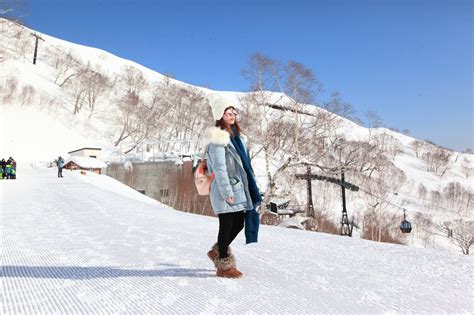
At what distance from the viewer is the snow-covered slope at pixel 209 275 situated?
210cm

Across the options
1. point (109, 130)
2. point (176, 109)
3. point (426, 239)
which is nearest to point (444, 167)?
point (426, 239)

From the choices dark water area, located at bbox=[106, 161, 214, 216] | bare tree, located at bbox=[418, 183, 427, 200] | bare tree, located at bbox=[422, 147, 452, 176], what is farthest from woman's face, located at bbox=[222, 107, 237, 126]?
bare tree, located at bbox=[422, 147, 452, 176]

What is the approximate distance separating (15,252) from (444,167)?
81.6 m

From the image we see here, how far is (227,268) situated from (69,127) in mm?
51292

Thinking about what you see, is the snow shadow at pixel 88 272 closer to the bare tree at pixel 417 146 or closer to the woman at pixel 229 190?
the woman at pixel 229 190

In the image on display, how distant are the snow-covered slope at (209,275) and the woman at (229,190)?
0.70ft

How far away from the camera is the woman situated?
266cm

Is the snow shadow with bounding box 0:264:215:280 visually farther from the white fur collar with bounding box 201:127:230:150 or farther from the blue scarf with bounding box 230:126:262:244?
the white fur collar with bounding box 201:127:230:150

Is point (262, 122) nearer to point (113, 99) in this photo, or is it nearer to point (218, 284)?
point (218, 284)

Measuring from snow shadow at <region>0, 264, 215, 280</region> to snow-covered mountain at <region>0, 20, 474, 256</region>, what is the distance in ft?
90.4

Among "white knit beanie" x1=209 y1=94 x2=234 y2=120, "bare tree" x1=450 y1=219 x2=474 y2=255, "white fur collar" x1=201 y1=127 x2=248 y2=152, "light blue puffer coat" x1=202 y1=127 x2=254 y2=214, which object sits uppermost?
"white knit beanie" x1=209 y1=94 x2=234 y2=120

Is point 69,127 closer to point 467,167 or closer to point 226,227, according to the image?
point 226,227

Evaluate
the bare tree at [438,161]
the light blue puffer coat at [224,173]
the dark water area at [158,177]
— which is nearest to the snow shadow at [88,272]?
the light blue puffer coat at [224,173]

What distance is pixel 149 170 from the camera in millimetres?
24000
